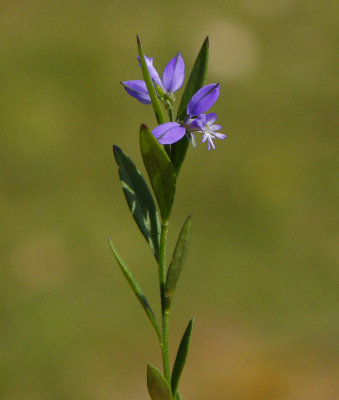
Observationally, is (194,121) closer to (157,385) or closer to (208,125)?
(208,125)

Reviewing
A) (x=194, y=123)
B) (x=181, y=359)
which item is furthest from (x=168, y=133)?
(x=181, y=359)

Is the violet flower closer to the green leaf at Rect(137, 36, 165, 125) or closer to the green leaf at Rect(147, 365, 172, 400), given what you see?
the green leaf at Rect(137, 36, 165, 125)

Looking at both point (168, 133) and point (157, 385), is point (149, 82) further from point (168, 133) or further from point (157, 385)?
point (157, 385)

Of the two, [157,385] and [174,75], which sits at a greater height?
[174,75]

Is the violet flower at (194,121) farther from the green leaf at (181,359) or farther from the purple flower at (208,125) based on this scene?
the green leaf at (181,359)

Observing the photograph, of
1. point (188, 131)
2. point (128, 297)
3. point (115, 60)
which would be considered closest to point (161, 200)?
point (188, 131)

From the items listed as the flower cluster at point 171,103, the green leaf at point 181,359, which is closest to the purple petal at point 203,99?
the flower cluster at point 171,103
